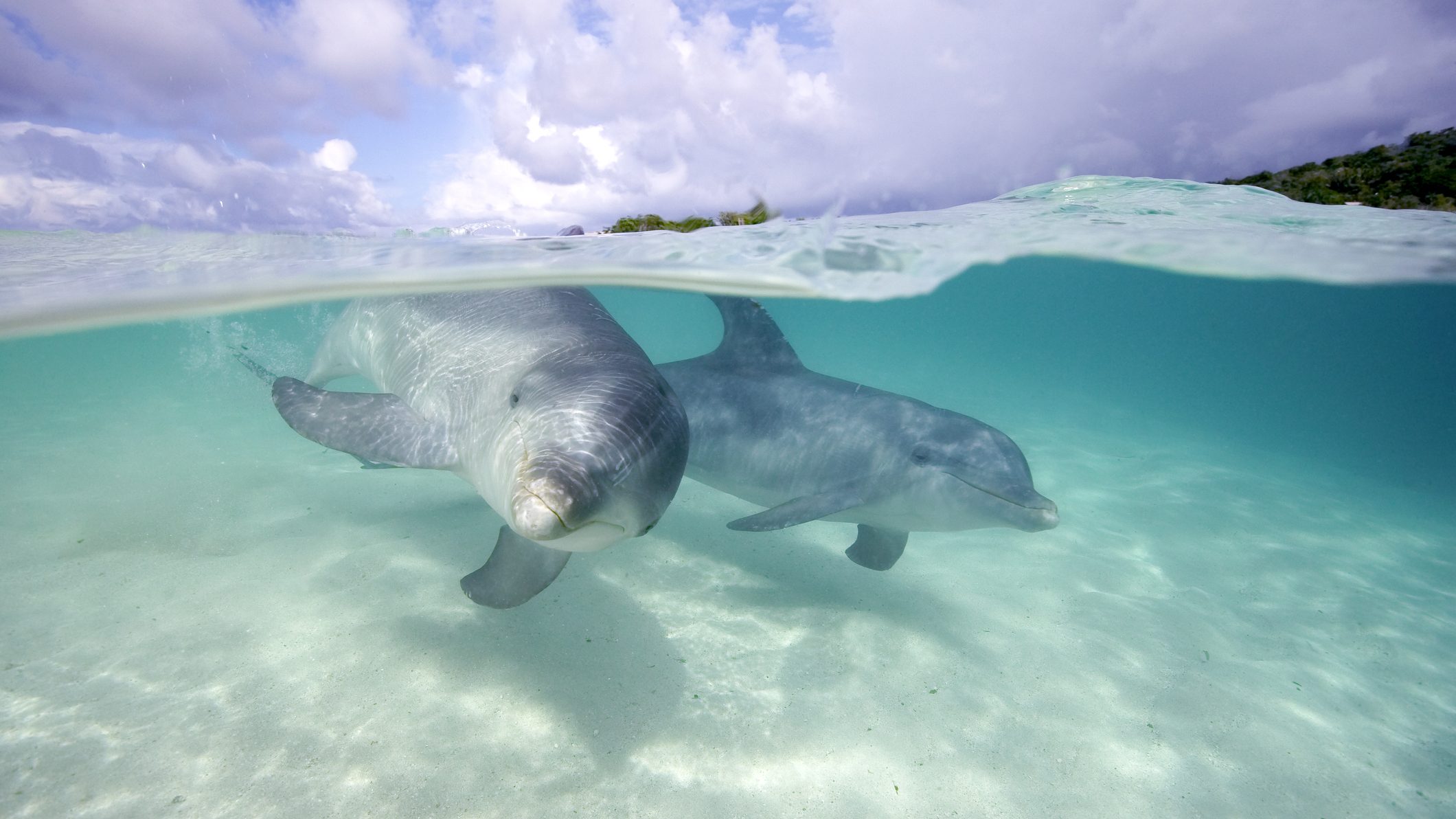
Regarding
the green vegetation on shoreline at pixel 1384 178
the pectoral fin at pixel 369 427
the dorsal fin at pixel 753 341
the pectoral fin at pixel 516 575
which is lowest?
the pectoral fin at pixel 516 575

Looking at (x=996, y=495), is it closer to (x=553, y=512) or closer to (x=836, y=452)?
(x=836, y=452)

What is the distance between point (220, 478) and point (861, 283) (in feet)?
27.7

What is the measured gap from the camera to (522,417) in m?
3.35

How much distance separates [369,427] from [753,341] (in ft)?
11.6

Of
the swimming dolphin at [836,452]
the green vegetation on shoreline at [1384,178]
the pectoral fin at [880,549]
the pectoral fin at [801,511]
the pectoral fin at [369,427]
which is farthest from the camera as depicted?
the green vegetation on shoreline at [1384,178]

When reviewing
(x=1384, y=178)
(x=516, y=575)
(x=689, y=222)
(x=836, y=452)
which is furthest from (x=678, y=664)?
(x=1384, y=178)

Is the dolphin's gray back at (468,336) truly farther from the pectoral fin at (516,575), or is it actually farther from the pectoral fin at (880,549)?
the pectoral fin at (880,549)

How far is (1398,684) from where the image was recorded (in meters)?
5.48

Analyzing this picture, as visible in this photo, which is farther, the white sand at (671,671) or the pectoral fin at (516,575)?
the pectoral fin at (516,575)

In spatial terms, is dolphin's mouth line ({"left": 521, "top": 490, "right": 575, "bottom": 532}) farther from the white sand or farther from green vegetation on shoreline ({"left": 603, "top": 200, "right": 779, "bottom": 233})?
green vegetation on shoreline ({"left": 603, "top": 200, "right": 779, "bottom": 233})

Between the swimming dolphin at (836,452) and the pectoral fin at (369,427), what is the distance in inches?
86.5

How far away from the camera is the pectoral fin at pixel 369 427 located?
3.86 meters

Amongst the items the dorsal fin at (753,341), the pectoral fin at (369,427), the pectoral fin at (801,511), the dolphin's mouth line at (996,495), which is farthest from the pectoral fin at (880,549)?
the pectoral fin at (369,427)

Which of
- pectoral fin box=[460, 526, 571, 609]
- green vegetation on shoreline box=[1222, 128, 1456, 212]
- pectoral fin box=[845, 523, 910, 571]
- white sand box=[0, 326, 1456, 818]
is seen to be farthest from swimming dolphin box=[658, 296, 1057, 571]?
green vegetation on shoreline box=[1222, 128, 1456, 212]
